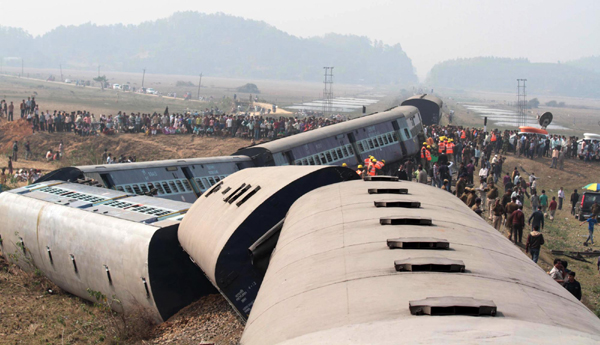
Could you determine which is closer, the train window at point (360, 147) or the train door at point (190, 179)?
the train door at point (190, 179)

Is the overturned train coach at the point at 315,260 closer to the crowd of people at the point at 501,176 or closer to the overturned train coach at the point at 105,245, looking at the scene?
the overturned train coach at the point at 105,245

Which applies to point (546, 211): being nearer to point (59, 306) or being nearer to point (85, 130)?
point (59, 306)

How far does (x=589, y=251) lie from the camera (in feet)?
71.8

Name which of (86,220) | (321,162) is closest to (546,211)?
(321,162)

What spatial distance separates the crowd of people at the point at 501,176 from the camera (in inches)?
832

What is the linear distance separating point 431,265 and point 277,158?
73.8 feet

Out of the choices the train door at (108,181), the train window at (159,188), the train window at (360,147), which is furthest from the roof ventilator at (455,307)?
the train window at (360,147)

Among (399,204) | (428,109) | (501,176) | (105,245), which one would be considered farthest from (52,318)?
(428,109)

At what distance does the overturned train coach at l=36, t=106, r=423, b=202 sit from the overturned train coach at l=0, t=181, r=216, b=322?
2702 millimetres

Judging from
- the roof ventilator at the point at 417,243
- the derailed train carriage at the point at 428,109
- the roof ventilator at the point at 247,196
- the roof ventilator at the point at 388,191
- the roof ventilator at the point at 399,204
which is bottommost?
the roof ventilator at the point at 247,196

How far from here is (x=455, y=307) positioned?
5.07 metres

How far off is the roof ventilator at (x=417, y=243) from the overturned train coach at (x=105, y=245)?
881 cm

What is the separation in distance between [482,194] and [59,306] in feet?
64.7

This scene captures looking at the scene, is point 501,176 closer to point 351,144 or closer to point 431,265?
point 351,144
